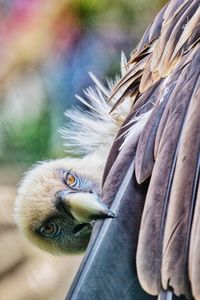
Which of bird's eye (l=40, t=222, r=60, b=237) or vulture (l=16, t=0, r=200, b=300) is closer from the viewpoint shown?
vulture (l=16, t=0, r=200, b=300)

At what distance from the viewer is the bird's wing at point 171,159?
4.18ft

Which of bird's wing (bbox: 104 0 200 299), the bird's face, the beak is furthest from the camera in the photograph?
the bird's face

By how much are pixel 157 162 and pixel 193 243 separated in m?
0.16

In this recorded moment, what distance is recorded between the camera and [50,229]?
72.7 inches

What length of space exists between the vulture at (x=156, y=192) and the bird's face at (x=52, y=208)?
0.21 metres

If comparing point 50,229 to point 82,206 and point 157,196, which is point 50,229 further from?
point 157,196

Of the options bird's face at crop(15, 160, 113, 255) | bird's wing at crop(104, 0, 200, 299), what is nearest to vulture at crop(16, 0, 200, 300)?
bird's wing at crop(104, 0, 200, 299)

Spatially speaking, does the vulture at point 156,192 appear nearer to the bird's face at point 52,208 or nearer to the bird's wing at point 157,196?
the bird's wing at point 157,196

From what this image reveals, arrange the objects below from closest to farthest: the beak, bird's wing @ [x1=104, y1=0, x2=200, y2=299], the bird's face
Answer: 1. bird's wing @ [x1=104, y1=0, x2=200, y2=299]
2. the beak
3. the bird's face

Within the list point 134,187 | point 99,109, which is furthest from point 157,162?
point 99,109

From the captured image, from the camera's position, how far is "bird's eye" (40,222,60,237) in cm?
182

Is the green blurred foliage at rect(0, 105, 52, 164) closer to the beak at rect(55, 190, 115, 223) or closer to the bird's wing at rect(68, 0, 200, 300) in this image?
the beak at rect(55, 190, 115, 223)

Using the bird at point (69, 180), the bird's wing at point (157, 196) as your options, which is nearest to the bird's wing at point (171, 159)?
the bird's wing at point (157, 196)

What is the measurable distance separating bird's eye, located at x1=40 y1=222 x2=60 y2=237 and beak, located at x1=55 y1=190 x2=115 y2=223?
53mm
